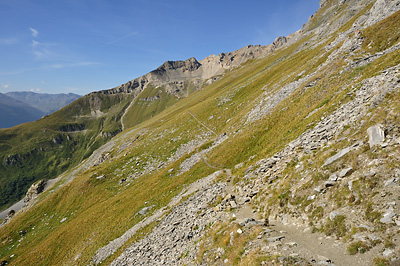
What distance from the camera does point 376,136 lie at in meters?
12.6

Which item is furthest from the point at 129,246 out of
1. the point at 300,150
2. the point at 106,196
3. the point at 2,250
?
the point at 2,250

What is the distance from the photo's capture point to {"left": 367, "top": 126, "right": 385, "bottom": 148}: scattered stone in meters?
12.2

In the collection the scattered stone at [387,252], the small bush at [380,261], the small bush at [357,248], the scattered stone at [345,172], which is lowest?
the small bush at [357,248]

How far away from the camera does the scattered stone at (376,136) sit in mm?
12227

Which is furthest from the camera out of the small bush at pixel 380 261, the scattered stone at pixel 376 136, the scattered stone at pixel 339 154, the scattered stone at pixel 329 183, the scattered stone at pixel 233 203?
the scattered stone at pixel 233 203

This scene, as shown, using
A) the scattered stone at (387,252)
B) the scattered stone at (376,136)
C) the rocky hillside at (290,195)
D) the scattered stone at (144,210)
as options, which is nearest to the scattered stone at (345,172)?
the rocky hillside at (290,195)

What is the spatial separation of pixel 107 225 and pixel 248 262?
35032 millimetres

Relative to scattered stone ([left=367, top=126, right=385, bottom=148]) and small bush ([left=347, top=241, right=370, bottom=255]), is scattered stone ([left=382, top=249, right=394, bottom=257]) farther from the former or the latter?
→ scattered stone ([left=367, top=126, right=385, bottom=148])

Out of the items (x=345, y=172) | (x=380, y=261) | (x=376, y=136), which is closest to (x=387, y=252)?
(x=380, y=261)

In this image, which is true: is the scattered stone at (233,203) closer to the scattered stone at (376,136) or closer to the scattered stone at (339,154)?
the scattered stone at (339,154)

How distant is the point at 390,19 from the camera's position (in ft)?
126

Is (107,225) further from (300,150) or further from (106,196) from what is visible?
(300,150)

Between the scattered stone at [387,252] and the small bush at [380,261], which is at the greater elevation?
the scattered stone at [387,252]

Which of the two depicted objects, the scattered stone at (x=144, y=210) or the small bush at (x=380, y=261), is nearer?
the small bush at (x=380, y=261)
